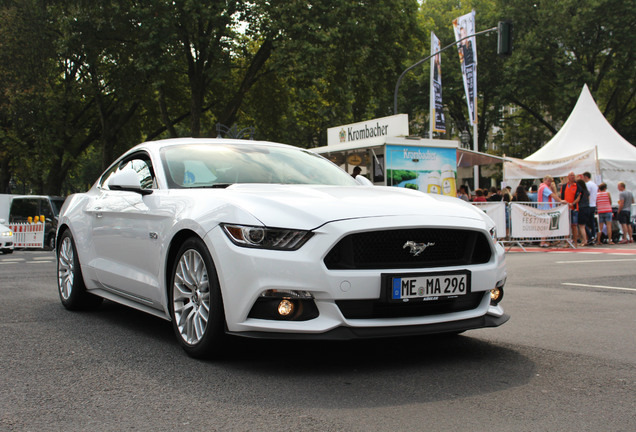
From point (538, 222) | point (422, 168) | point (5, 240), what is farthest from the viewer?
point (5, 240)

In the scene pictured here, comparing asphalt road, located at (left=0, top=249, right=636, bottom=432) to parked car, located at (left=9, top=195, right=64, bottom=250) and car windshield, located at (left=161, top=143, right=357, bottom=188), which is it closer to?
car windshield, located at (left=161, top=143, right=357, bottom=188)

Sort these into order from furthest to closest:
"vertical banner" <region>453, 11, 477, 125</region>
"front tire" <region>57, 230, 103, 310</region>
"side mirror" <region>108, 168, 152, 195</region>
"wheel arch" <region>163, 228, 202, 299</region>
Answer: "vertical banner" <region>453, 11, 477, 125</region>, "front tire" <region>57, 230, 103, 310</region>, "side mirror" <region>108, 168, 152, 195</region>, "wheel arch" <region>163, 228, 202, 299</region>

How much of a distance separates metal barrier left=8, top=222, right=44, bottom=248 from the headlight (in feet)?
72.4

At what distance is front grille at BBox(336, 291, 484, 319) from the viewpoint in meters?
3.86

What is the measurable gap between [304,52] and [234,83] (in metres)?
10.2

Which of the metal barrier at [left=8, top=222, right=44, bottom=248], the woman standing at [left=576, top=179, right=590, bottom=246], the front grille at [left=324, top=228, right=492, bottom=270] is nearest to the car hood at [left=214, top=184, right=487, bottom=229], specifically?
the front grille at [left=324, top=228, right=492, bottom=270]

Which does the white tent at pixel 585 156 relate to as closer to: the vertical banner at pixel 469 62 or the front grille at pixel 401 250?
the vertical banner at pixel 469 62

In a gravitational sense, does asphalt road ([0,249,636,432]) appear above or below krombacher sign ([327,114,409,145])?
below

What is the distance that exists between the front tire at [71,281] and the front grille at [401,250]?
3310 millimetres

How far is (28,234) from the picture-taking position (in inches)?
957

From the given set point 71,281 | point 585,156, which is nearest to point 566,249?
point 585,156

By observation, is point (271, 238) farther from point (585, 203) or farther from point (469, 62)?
point (469, 62)

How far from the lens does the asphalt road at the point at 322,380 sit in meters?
3.09

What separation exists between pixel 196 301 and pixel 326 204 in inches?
39.7
